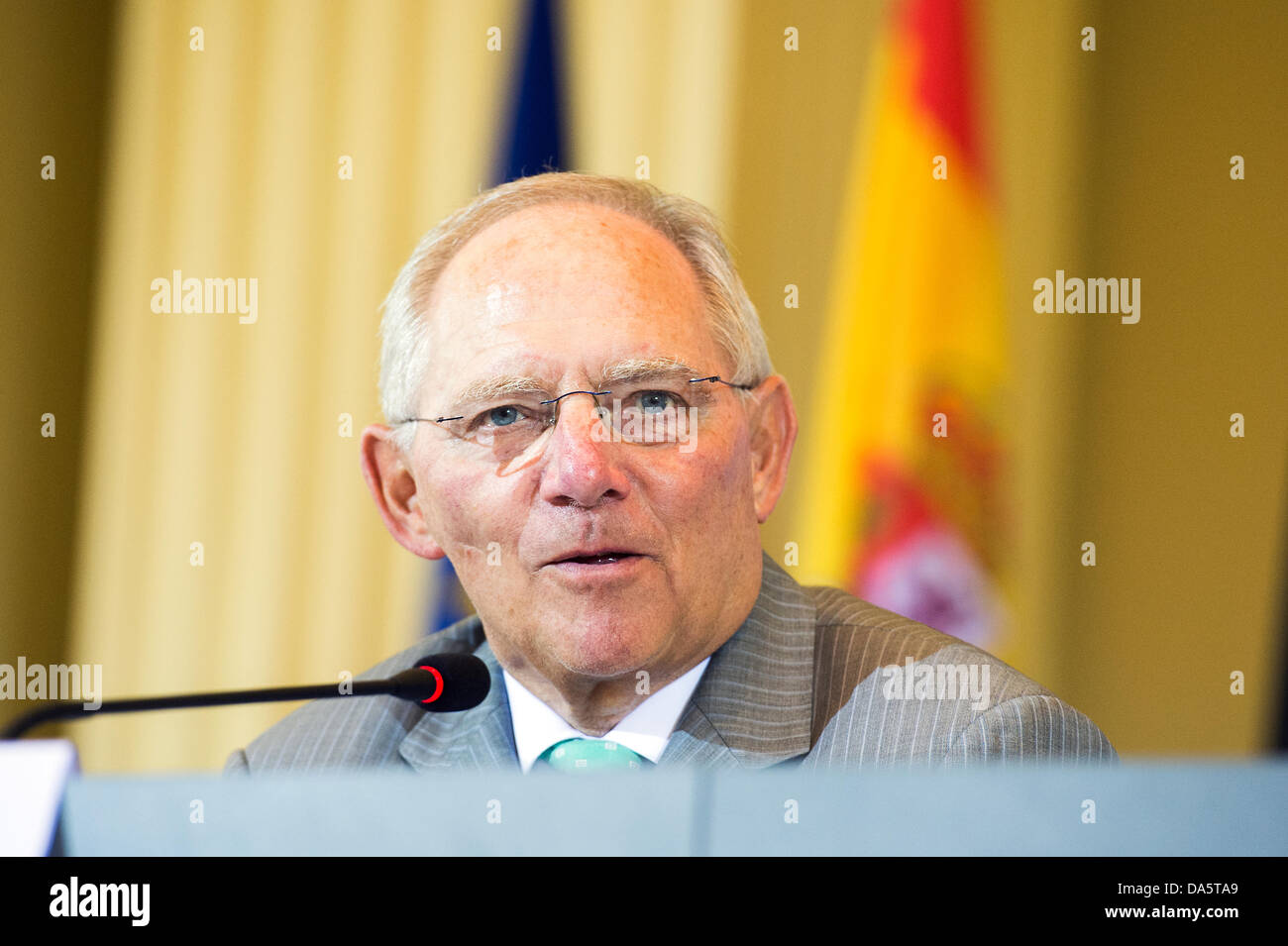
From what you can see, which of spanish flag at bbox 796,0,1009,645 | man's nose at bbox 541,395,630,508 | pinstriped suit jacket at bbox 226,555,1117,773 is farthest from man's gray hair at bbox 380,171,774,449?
spanish flag at bbox 796,0,1009,645

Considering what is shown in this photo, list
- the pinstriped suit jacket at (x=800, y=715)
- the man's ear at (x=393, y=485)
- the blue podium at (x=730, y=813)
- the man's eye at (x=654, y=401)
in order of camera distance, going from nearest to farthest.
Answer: the blue podium at (x=730, y=813)
the pinstriped suit jacket at (x=800, y=715)
the man's eye at (x=654, y=401)
the man's ear at (x=393, y=485)

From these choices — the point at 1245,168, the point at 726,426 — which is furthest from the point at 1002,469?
the point at 726,426

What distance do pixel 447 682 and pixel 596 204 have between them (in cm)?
84

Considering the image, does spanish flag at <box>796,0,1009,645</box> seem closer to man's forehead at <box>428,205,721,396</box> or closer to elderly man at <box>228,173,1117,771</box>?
elderly man at <box>228,173,1117,771</box>

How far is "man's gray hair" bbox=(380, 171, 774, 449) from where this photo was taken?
1.99 m

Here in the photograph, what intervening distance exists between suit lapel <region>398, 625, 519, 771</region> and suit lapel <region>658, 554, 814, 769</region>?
0.97ft

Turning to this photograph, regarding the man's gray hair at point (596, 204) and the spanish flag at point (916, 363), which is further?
the spanish flag at point (916, 363)

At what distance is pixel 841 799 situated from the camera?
Answer: 105 cm

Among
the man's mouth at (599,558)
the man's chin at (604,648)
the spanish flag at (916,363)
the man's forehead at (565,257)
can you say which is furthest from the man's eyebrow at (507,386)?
the spanish flag at (916,363)

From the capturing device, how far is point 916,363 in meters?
3.54

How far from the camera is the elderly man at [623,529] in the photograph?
173 centimetres

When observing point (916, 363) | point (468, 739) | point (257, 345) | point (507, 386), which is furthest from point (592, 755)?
point (257, 345)

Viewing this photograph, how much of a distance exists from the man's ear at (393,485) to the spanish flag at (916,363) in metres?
1.58

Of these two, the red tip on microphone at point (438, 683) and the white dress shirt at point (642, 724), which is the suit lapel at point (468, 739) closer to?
the white dress shirt at point (642, 724)
